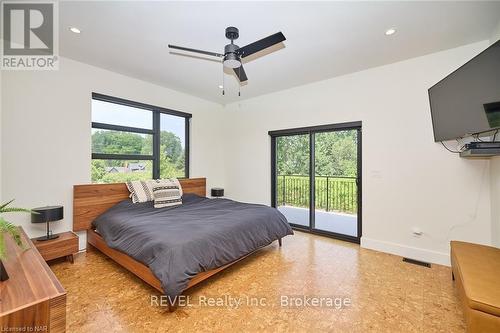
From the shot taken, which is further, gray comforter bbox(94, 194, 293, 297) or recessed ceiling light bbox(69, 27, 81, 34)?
recessed ceiling light bbox(69, 27, 81, 34)

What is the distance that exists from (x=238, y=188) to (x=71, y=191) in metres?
2.95

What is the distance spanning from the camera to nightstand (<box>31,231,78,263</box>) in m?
2.52

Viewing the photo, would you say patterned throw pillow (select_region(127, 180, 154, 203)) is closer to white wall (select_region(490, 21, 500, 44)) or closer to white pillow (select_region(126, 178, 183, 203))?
white pillow (select_region(126, 178, 183, 203))

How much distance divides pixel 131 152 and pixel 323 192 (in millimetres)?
3536

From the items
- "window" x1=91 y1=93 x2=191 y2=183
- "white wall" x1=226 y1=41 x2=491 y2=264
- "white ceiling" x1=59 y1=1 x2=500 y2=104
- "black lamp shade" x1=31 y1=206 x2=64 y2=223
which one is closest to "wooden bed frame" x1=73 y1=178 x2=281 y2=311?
"window" x1=91 y1=93 x2=191 y2=183

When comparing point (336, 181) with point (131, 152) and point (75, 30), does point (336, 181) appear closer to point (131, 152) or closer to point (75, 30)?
point (131, 152)

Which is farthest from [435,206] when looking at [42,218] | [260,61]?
[42,218]

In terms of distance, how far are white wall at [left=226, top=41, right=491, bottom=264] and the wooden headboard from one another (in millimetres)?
3434

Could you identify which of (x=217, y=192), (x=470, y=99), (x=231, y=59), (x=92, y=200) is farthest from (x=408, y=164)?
(x=92, y=200)

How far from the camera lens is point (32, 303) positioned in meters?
0.97

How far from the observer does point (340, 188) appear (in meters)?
4.01

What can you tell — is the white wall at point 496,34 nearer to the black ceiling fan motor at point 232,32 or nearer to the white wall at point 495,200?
the white wall at point 495,200

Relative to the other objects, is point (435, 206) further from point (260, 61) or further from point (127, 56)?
point (127, 56)

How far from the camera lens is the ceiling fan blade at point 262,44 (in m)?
1.85
